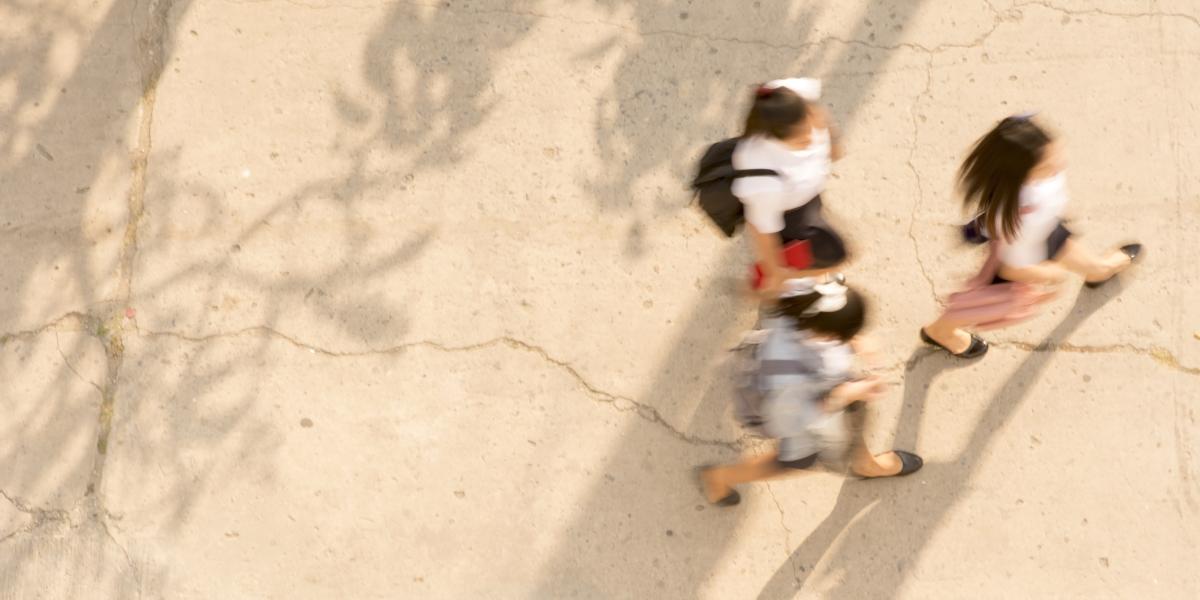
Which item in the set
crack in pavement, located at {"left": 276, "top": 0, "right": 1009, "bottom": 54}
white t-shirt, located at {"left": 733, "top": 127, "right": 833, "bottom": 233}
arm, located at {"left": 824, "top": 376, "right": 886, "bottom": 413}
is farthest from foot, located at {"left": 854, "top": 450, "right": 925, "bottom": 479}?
crack in pavement, located at {"left": 276, "top": 0, "right": 1009, "bottom": 54}

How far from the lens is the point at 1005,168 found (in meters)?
2.68

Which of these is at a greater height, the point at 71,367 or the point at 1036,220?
the point at 71,367

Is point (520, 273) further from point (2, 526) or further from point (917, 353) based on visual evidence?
point (2, 526)

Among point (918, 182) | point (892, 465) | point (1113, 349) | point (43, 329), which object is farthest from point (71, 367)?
point (1113, 349)

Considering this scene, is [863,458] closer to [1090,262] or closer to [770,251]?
[770,251]

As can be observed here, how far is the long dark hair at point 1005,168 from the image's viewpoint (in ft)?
8.65

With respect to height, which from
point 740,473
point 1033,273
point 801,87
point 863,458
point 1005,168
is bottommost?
point 863,458

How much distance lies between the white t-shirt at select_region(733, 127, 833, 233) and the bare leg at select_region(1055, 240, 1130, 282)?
793 mm

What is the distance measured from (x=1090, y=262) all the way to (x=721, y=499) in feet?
5.03

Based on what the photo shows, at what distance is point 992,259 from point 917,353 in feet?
2.39

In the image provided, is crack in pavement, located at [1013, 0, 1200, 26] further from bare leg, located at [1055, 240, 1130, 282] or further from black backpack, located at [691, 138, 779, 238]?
black backpack, located at [691, 138, 779, 238]

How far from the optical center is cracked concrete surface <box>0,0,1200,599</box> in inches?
137

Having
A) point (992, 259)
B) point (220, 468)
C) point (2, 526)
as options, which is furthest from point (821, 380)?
A: point (2, 526)

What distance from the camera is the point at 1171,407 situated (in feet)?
11.6
